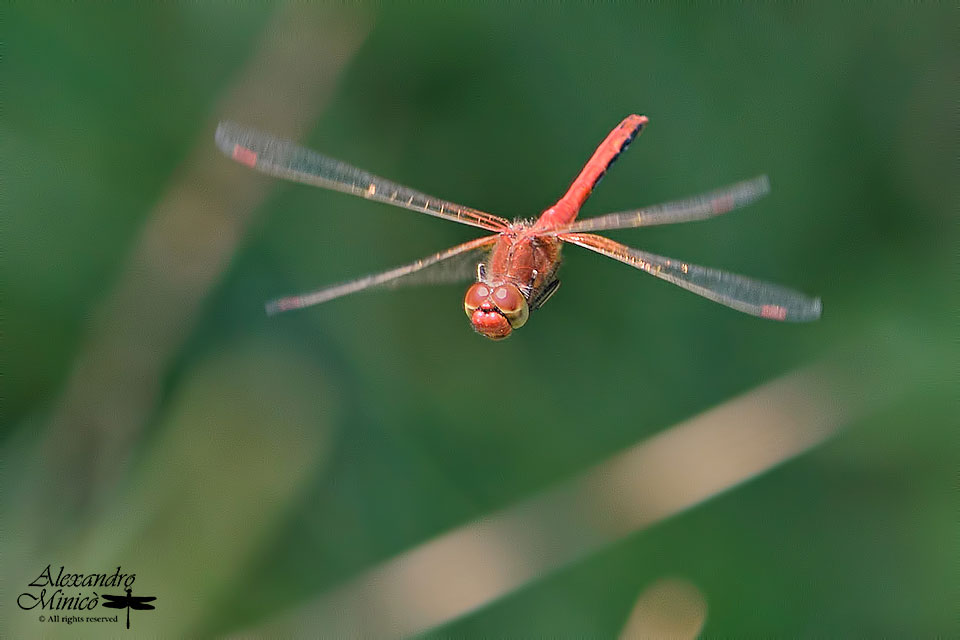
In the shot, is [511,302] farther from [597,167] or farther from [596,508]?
[596,508]

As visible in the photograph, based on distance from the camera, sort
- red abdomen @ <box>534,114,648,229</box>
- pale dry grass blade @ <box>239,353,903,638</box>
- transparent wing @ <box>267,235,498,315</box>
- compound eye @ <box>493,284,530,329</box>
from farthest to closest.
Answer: pale dry grass blade @ <box>239,353,903,638</box>, red abdomen @ <box>534,114,648,229</box>, transparent wing @ <box>267,235,498,315</box>, compound eye @ <box>493,284,530,329</box>

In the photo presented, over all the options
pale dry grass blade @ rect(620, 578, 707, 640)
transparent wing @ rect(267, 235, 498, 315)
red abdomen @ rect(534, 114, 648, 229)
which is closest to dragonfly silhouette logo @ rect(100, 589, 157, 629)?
transparent wing @ rect(267, 235, 498, 315)

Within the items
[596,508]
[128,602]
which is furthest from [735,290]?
[128,602]

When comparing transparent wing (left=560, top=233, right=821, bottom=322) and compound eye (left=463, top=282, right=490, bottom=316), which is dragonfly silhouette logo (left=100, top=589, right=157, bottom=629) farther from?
transparent wing (left=560, top=233, right=821, bottom=322)

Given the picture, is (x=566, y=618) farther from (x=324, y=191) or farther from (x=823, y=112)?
(x=823, y=112)

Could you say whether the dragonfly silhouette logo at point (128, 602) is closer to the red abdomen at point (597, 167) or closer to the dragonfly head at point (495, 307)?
the dragonfly head at point (495, 307)

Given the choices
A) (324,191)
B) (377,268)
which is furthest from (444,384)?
(324,191)
